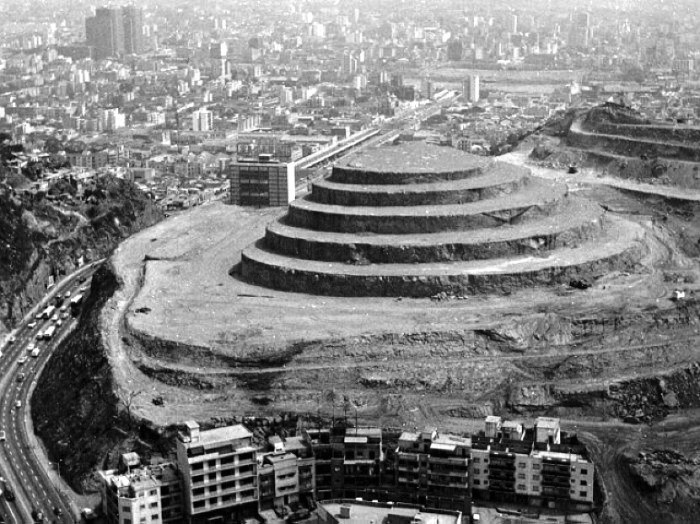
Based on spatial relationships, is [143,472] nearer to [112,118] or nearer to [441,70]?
[112,118]

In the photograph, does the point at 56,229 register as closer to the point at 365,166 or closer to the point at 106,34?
the point at 365,166

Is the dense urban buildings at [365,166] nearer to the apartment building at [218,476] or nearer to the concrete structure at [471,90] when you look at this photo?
the apartment building at [218,476]

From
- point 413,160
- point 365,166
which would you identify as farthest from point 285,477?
point 413,160

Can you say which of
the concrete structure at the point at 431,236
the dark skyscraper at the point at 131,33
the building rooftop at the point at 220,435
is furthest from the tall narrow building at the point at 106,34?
the building rooftop at the point at 220,435

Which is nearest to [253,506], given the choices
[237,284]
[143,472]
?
[143,472]

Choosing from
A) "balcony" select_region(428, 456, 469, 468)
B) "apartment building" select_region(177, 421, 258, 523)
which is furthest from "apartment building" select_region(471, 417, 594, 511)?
"apartment building" select_region(177, 421, 258, 523)

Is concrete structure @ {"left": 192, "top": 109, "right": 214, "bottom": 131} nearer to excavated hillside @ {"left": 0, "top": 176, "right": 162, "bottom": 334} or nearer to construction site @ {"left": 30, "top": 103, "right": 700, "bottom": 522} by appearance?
excavated hillside @ {"left": 0, "top": 176, "right": 162, "bottom": 334}
